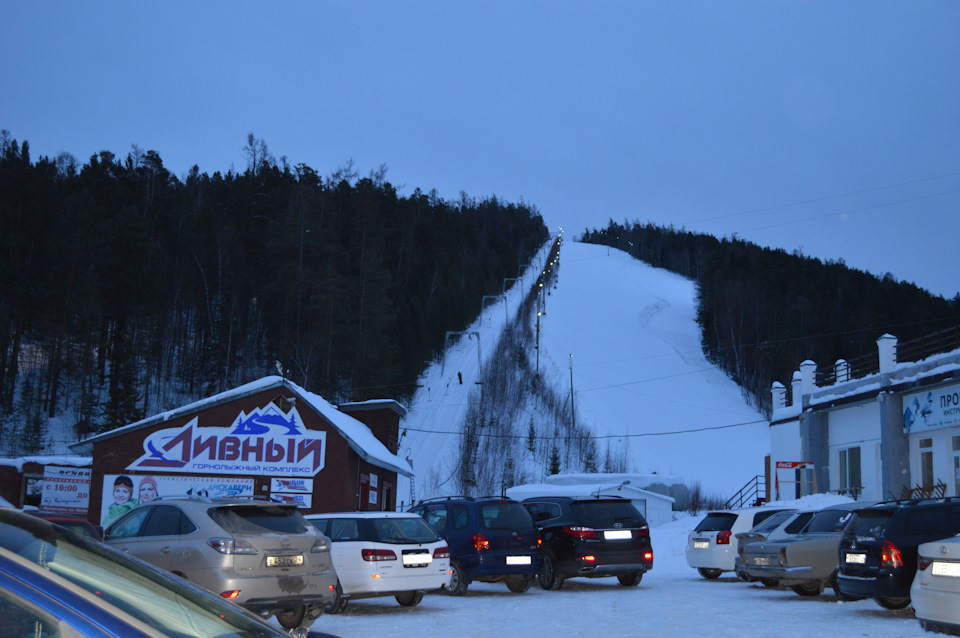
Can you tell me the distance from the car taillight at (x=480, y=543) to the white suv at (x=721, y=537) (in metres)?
6.51

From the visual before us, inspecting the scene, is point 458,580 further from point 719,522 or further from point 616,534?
point 719,522

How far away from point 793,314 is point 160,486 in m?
76.0

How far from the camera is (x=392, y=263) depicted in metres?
84.9

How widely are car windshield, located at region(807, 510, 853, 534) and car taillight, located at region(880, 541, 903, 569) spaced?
3713mm

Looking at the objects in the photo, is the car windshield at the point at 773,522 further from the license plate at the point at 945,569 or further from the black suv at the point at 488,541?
the license plate at the point at 945,569

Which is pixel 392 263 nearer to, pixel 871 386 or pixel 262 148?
pixel 262 148

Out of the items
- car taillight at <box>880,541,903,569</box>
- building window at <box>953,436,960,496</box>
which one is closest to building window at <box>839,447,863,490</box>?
building window at <box>953,436,960,496</box>

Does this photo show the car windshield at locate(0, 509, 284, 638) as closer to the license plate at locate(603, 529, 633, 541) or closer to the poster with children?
the license plate at locate(603, 529, 633, 541)

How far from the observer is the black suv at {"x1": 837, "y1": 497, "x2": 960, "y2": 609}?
12.2 m

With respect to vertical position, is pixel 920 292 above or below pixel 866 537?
above

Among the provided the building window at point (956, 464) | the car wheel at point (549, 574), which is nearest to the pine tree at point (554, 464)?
the building window at point (956, 464)

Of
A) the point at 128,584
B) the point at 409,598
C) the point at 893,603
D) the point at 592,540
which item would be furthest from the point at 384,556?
the point at 128,584

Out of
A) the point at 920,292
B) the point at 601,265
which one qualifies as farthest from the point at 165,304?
the point at 601,265

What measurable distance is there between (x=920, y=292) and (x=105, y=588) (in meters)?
105
